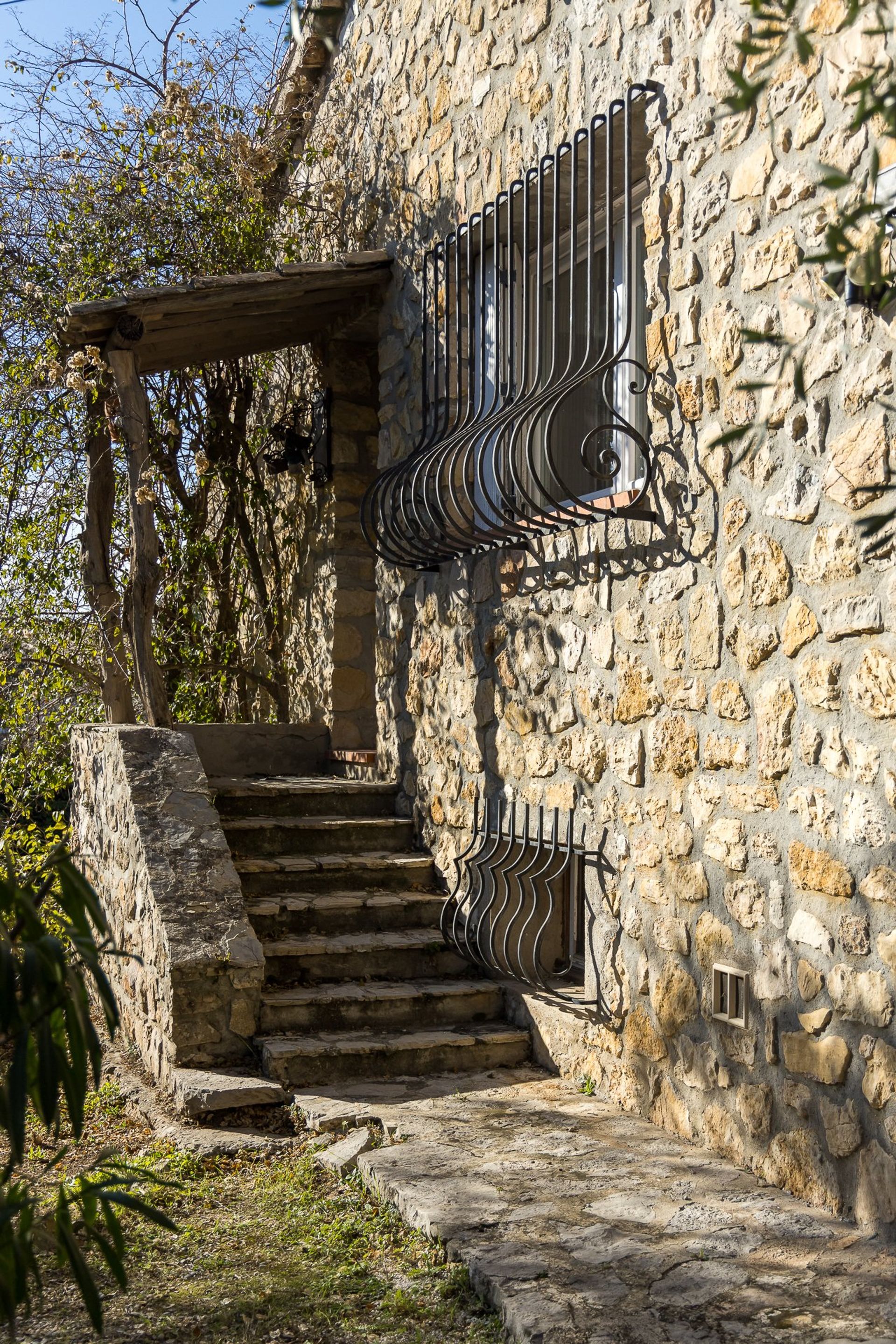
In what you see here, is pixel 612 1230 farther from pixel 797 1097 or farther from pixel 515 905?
pixel 515 905

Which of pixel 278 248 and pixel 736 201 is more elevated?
pixel 278 248

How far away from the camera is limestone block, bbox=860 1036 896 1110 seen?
10.1 feet

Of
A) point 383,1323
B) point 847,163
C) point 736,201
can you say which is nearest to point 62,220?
point 736,201

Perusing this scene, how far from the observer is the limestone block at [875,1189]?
10.1 ft

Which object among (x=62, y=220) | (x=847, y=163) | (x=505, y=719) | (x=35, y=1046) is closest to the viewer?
(x=35, y=1046)

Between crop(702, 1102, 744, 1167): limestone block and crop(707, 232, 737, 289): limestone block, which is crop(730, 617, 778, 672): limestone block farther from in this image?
crop(702, 1102, 744, 1167): limestone block

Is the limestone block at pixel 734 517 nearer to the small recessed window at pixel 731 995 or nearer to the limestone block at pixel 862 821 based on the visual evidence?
the limestone block at pixel 862 821

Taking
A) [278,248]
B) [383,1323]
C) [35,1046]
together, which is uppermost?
[278,248]

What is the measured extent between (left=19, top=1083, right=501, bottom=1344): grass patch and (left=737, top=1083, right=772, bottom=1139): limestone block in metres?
0.99

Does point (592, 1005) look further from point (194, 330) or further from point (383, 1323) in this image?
point (194, 330)

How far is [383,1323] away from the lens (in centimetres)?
296

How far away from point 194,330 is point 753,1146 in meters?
4.62

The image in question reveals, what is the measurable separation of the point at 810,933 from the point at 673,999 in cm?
79

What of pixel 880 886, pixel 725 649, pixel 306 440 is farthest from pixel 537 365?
pixel 306 440
